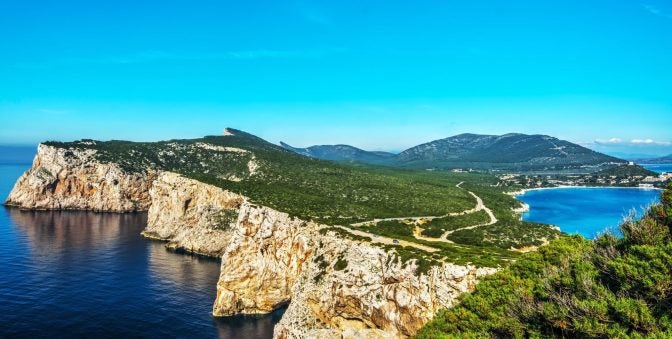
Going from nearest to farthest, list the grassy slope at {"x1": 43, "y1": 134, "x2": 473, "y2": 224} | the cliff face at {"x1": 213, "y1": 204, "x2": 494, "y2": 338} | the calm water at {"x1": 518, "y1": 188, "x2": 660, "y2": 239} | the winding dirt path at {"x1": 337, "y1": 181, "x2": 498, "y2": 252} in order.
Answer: the cliff face at {"x1": 213, "y1": 204, "x2": 494, "y2": 338}
the winding dirt path at {"x1": 337, "y1": 181, "x2": 498, "y2": 252}
the grassy slope at {"x1": 43, "y1": 134, "x2": 473, "y2": 224}
the calm water at {"x1": 518, "y1": 188, "x2": 660, "y2": 239}

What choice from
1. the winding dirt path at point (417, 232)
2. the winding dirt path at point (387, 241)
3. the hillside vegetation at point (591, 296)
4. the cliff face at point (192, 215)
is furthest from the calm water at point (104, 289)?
the hillside vegetation at point (591, 296)

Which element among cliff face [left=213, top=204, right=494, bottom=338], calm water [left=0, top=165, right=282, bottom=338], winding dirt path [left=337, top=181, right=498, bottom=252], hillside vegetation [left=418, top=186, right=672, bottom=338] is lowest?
calm water [left=0, top=165, right=282, bottom=338]

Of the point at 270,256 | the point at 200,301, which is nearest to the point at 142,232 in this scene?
the point at 200,301

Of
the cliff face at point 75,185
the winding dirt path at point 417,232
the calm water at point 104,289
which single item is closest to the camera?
the winding dirt path at point 417,232

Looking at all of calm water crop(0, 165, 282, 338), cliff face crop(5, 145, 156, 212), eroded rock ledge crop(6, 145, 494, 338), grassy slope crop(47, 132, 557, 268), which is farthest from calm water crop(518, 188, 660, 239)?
cliff face crop(5, 145, 156, 212)

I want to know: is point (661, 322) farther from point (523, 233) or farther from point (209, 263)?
point (209, 263)

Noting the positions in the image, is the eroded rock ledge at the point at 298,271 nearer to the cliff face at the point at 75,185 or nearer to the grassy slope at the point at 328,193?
the grassy slope at the point at 328,193

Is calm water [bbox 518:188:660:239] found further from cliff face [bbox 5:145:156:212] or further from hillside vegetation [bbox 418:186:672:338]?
cliff face [bbox 5:145:156:212]
